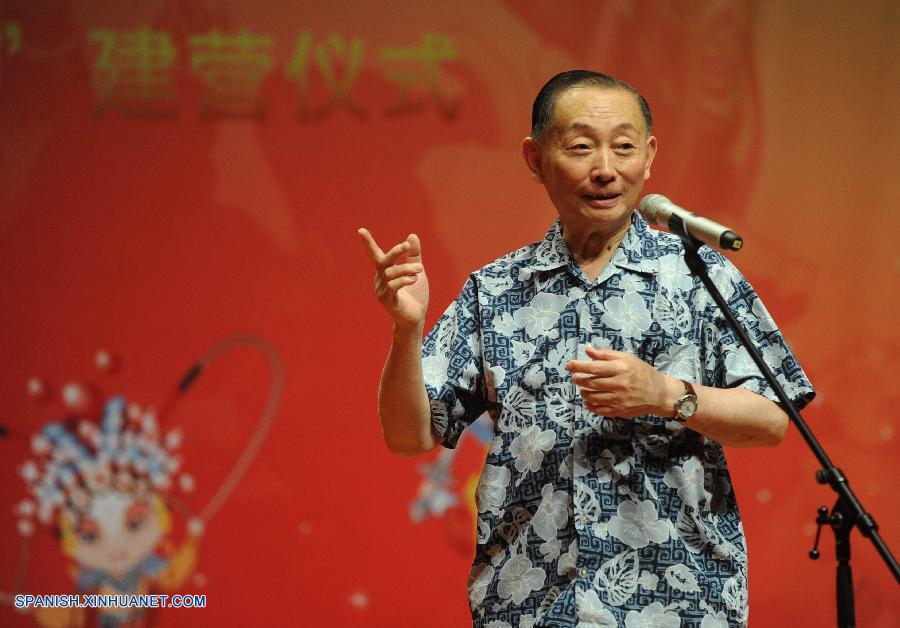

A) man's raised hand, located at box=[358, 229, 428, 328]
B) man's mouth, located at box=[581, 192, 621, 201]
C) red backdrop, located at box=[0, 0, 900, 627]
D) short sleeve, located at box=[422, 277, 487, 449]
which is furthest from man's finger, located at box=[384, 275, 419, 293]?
red backdrop, located at box=[0, 0, 900, 627]

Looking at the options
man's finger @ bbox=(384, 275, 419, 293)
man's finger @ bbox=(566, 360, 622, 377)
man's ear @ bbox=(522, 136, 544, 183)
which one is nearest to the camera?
man's finger @ bbox=(566, 360, 622, 377)

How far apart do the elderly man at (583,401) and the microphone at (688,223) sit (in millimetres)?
164

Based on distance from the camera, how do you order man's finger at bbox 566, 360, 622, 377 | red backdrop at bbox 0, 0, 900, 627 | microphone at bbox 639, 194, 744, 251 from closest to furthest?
microphone at bbox 639, 194, 744, 251 → man's finger at bbox 566, 360, 622, 377 → red backdrop at bbox 0, 0, 900, 627

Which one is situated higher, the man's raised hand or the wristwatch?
the man's raised hand

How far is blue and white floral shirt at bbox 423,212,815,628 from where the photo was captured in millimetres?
1639

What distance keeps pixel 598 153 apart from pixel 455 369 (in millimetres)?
445

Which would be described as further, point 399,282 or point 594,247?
point 594,247

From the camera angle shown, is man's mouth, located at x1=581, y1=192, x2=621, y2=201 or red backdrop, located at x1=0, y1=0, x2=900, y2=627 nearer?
man's mouth, located at x1=581, y1=192, x2=621, y2=201

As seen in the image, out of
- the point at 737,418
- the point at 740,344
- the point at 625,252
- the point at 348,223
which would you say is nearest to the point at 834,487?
the point at 737,418

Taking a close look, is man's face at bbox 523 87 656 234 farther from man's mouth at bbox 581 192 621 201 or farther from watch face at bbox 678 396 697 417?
watch face at bbox 678 396 697 417

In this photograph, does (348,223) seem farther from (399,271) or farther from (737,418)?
(737,418)

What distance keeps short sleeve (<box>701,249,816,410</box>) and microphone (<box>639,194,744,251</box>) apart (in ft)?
0.67

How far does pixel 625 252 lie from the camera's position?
178 centimetres

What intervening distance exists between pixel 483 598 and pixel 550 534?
0.17 m
